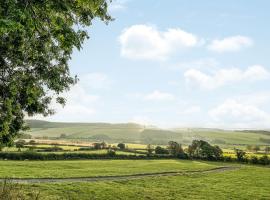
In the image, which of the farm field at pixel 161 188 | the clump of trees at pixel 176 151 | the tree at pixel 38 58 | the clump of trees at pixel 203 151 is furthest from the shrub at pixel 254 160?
the tree at pixel 38 58

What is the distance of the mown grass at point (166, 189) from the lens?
4041cm

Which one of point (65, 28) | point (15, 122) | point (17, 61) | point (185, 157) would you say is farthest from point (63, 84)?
point (185, 157)

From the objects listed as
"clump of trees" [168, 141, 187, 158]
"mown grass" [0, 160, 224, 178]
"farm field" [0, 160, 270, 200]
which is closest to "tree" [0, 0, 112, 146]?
"farm field" [0, 160, 270, 200]

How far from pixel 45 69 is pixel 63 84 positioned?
180 cm

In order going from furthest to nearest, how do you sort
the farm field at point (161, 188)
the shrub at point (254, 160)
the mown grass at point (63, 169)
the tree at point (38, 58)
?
the shrub at point (254, 160) < the mown grass at point (63, 169) < the farm field at point (161, 188) < the tree at point (38, 58)

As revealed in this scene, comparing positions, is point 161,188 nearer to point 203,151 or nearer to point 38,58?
point 38,58

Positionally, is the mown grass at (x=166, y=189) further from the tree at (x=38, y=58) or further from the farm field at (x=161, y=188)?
the tree at (x=38, y=58)

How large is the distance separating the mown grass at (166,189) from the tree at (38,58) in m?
7.87

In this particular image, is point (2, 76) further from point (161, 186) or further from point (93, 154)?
point (93, 154)

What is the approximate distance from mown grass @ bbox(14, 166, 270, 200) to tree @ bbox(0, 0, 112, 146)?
7874mm

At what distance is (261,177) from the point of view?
74.5 metres

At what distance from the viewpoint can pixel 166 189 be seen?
49.7 m

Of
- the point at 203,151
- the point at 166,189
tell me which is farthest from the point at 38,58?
the point at 203,151

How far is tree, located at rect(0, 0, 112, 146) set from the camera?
60.7 feet
